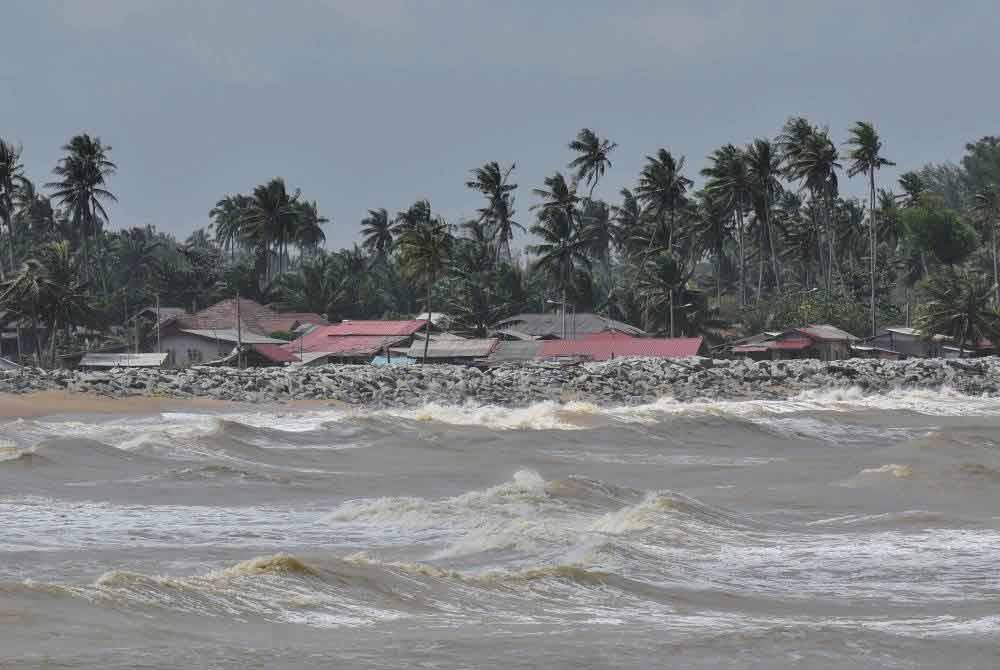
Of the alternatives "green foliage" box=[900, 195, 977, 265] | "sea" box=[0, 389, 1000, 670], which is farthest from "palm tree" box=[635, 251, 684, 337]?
"sea" box=[0, 389, 1000, 670]

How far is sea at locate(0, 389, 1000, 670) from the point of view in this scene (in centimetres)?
884

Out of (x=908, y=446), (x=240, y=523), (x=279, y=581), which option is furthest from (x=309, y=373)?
(x=279, y=581)

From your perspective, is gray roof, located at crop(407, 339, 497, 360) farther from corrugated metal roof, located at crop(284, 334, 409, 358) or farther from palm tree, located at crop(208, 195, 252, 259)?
palm tree, located at crop(208, 195, 252, 259)

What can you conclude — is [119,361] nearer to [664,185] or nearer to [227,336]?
[227,336]

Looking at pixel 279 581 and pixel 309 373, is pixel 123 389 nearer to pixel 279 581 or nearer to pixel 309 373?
pixel 309 373

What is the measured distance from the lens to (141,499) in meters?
17.6

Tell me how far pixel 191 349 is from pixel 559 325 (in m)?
19.3

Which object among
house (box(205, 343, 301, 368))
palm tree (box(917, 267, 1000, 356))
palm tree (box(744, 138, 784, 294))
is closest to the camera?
house (box(205, 343, 301, 368))

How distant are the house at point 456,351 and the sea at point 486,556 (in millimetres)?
35743

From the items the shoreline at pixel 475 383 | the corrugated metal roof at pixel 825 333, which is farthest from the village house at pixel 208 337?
the corrugated metal roof at pixel 825 333

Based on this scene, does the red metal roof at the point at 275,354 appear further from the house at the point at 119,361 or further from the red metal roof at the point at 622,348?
the red metal roof at the point at 622,348

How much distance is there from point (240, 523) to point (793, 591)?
21.5 ft

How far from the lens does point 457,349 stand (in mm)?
64000

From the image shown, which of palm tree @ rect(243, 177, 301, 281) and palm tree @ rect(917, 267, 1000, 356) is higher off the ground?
palm tree @ rect(243, 177, 301, 281)
